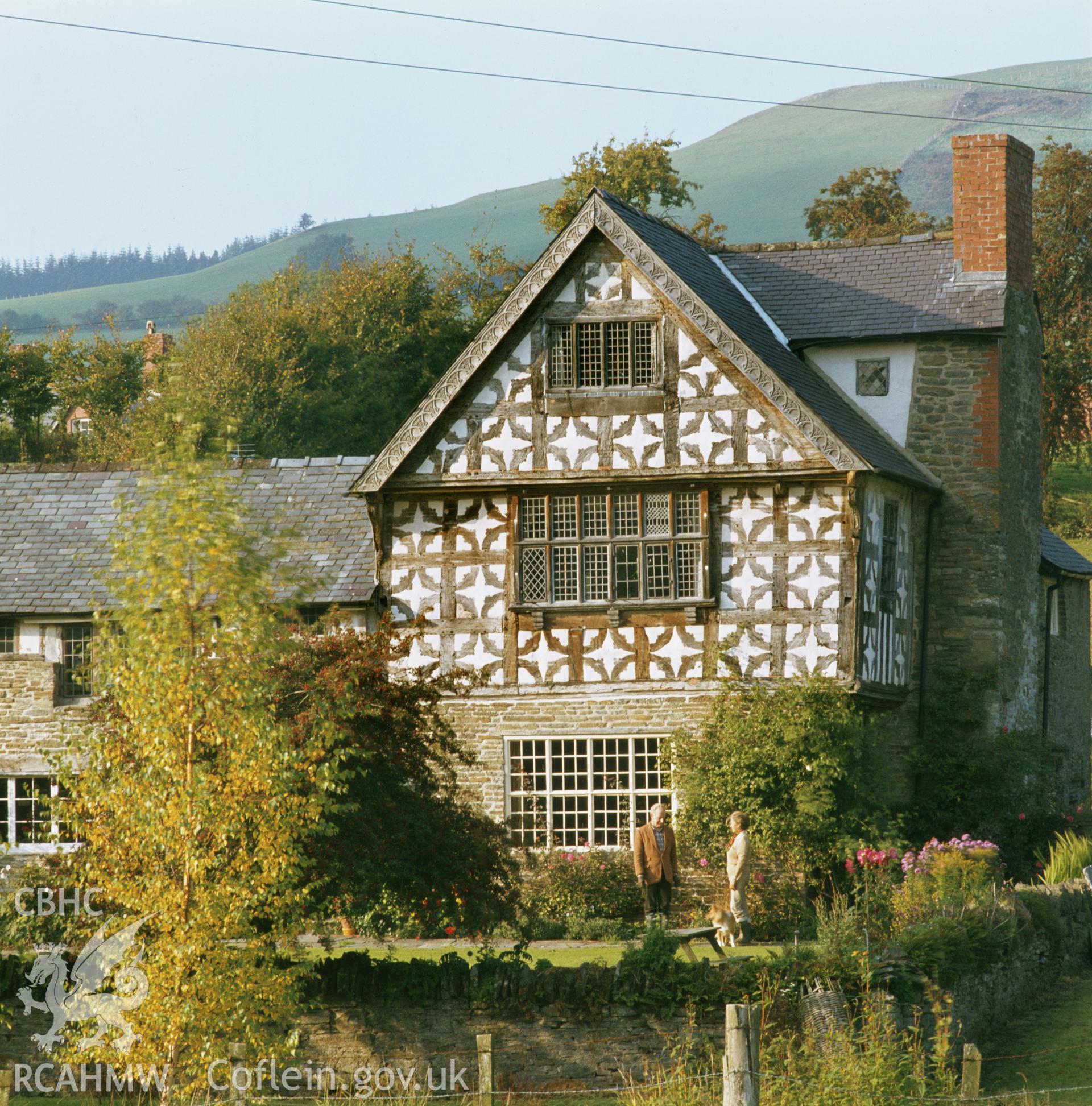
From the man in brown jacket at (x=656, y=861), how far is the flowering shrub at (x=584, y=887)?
0.62m

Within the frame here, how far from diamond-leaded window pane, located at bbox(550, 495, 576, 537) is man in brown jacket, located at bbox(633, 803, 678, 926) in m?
4.08

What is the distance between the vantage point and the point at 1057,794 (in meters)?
26.8

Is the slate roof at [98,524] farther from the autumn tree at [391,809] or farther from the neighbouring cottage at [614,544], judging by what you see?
the autumn tree at [391,809]

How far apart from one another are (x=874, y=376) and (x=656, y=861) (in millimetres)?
8783

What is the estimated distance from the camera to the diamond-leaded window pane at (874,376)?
2583 centimetres

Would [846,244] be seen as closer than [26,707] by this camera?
No

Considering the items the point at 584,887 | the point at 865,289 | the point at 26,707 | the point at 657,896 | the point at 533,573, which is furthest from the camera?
the point at 865,289

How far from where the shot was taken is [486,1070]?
12961 mm

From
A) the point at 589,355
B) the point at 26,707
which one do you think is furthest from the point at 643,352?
the point at 26,707

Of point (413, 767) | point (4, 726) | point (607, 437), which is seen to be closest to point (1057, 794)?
point (607, 437)

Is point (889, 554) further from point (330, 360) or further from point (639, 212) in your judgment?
point (330, 360)

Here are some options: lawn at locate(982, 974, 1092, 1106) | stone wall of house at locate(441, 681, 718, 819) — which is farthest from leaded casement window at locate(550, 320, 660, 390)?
lawn at locate(982, 974, 1092, 1106)

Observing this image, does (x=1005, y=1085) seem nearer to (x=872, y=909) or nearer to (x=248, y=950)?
(x=872, y=909)

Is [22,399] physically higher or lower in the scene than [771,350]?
higher
